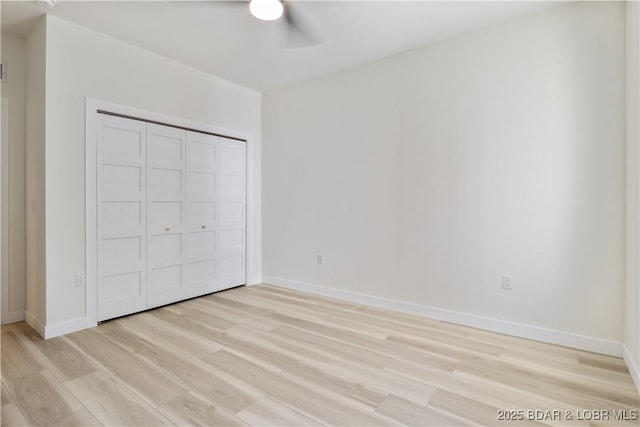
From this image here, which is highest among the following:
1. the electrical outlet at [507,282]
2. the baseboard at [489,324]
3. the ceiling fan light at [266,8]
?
the ceiling fan light at [266,8]

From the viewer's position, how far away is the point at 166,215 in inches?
140

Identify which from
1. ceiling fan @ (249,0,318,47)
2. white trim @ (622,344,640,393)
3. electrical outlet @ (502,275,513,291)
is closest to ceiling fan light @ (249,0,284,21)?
ceiling fan @ (249,0,318,47)

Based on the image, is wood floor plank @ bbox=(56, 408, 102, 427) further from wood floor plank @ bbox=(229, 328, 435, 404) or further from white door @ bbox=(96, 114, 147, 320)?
white door @ bbox=(96, 114, 147, 320)

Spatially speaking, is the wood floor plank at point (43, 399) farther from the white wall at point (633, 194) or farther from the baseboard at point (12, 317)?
the white wall at point (633, 194)

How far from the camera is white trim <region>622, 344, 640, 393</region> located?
199 cm

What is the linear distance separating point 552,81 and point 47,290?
4.49 meters

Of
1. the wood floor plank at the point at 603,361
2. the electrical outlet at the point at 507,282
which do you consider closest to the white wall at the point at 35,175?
the electrical outlet at the point at 507,282

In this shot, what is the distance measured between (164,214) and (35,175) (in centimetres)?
111

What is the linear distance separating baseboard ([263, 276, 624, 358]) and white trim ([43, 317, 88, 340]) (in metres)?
2.35

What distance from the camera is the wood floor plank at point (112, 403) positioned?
1690 millimetres

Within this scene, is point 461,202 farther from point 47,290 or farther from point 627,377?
point 47,290

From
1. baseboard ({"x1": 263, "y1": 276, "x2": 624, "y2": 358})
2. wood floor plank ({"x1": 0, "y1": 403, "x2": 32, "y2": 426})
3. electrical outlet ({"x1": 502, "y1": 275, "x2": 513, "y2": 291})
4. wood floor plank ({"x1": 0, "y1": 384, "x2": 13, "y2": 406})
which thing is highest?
electrical outlet ({"x1": 502, "y1": 275, "x2": 513, "y2": 291})

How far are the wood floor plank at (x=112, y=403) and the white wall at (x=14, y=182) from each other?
1.69 meters

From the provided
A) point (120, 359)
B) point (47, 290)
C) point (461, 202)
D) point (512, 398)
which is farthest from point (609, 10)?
point (47, 290)
